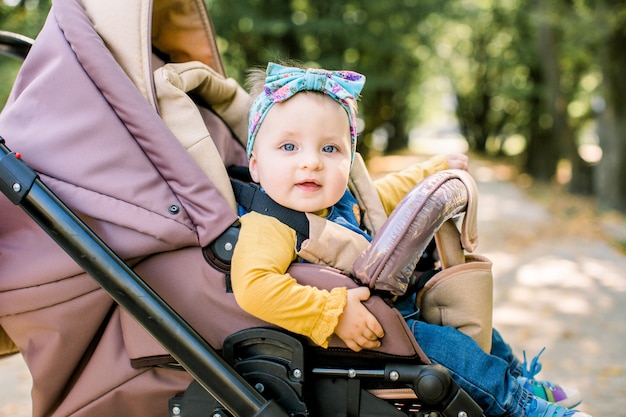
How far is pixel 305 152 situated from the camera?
1.95 metres

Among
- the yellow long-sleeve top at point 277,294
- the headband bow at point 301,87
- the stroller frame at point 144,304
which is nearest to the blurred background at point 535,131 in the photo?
the headband bow at point 301,87

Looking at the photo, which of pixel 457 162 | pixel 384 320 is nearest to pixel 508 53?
pixel 457 162

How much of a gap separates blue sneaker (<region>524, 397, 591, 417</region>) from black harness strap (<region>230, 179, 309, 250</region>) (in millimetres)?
845

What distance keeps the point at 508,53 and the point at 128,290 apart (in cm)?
1676

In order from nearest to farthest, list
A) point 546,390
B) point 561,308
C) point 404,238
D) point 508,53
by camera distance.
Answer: point 404,238, point 546,390, point 561,308, point 508,53

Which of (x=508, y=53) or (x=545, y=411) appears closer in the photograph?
(x=545, y=411)

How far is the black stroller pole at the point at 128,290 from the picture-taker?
170 cm

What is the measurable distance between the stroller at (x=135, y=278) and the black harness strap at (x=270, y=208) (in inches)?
5.4

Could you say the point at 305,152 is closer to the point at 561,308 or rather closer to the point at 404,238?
the point at 404,238

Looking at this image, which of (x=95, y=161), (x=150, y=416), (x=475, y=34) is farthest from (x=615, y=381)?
(x=475, y=34)

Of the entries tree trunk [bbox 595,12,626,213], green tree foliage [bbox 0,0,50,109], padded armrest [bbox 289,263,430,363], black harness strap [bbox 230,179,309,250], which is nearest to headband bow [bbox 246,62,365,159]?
black harness strap [bbox 230,179,309,250]

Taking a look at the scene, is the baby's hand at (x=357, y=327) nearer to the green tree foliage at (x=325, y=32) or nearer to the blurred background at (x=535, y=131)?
the blurred background at (x=535, y=131)

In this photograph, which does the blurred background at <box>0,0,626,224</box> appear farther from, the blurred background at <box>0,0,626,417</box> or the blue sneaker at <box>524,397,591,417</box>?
the blue sneaker at <box>524,397,591,417</box>

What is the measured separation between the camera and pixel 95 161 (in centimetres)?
186
